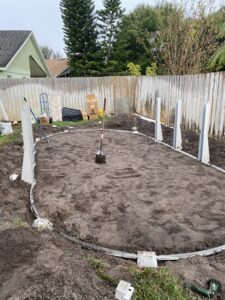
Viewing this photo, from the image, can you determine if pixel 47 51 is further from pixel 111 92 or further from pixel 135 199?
pixel 135 199

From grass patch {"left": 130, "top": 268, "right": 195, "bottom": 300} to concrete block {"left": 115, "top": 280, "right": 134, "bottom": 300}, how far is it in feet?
0.32

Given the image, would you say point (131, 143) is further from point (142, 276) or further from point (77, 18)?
point (77, 18)

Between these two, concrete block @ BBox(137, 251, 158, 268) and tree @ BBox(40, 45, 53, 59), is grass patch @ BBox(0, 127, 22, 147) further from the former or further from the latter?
tree @ BBox(40, 45, 53, 59)

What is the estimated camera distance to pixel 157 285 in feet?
8.18

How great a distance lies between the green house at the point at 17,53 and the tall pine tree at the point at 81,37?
206 inches

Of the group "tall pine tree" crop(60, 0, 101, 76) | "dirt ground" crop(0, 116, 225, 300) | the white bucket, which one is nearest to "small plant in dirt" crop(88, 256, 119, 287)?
"dirt ground" crop(0, 116, 225, 300)

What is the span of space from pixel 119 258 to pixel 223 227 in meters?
1.50

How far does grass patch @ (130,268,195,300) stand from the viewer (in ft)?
7.75

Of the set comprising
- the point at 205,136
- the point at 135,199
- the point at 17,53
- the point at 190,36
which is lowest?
the point at 135,199

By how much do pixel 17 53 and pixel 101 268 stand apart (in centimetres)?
1551

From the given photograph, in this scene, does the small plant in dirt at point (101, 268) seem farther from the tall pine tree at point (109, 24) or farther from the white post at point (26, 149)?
the tall pine tree at point (109, 24)

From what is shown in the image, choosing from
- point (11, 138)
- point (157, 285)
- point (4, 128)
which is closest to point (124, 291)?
point (157, 285)

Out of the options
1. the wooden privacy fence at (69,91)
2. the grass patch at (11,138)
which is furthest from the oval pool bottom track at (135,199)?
the wooden privacy fence at (69,91)

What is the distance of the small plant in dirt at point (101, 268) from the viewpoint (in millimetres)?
2509
